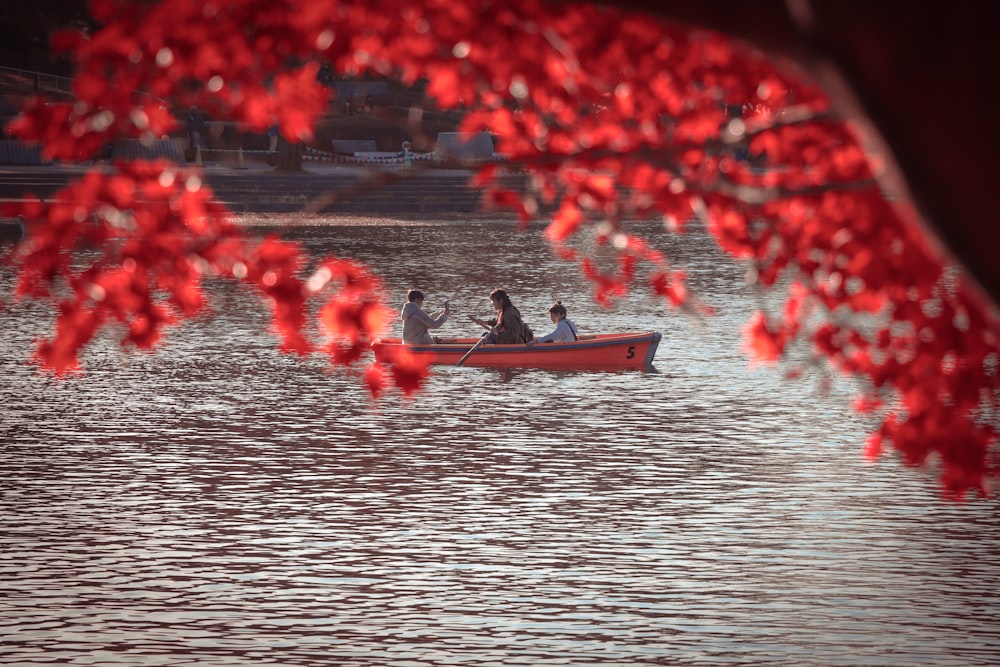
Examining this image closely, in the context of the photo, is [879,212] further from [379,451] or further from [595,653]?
[379,451]

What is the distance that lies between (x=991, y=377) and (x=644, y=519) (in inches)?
321

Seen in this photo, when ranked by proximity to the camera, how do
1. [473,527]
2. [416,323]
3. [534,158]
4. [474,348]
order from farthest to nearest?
[416,323]
[474,348]
[473,527]
[534,158]

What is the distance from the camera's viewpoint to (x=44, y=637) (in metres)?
12.3

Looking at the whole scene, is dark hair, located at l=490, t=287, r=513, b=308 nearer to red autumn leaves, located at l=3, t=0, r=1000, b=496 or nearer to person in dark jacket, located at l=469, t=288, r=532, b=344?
person in dark jacket, located at l=469, t=288, r=532, b=344

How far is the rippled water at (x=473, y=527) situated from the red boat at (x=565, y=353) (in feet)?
1.48

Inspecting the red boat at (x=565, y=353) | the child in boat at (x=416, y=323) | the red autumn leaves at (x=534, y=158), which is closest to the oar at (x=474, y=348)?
the red boat at (x=565, y=353)

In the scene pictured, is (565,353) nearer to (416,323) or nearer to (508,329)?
(508,329)

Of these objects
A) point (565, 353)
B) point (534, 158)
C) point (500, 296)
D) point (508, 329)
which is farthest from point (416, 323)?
point (534, 158)

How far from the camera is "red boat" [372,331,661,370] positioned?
2625 centimetres

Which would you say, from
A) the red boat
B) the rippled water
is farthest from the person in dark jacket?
the rippled water

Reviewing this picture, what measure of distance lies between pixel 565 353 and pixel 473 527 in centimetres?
1104

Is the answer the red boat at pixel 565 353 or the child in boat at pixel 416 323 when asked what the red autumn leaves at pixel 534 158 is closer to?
the red boat at pixel 565 353

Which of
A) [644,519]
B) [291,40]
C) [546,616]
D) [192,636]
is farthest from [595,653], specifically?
[291,40]

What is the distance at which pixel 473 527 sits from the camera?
Answer: 51.4 feet
